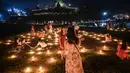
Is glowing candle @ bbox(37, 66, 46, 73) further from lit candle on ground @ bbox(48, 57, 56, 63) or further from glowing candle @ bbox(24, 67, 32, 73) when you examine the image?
lit candle on ground @ bbox(48, 57, 56, 63)

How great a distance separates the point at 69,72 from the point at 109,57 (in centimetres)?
552

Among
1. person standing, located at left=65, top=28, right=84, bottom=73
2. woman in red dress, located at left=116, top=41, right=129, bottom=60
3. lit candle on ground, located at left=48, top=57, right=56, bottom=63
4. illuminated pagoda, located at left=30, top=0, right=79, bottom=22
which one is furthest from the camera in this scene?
illuminated pagoda, located at left=30, top=0, right=79, bottom=22

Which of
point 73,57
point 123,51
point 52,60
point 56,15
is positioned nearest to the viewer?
point 73,57

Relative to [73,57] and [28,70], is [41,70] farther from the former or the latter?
[73,57]

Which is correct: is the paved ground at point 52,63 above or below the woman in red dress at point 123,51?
below

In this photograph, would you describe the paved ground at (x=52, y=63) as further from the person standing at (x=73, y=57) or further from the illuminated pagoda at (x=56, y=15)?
the illuminated pagoda at (x=56, y=15)

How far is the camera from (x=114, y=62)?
41.1 feet

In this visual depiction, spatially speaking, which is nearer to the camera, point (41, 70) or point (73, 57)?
point (73, 57)

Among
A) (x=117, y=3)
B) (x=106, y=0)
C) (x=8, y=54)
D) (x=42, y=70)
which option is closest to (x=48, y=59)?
(x=42, y=70)

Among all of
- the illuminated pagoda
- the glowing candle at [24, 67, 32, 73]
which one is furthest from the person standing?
the illuminated pagoda

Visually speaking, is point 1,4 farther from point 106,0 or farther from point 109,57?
point 109,57

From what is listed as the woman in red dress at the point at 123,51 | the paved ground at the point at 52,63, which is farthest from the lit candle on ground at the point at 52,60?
the woman in red dress at the point at 123,51

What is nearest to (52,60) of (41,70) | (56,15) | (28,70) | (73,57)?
(41,70)

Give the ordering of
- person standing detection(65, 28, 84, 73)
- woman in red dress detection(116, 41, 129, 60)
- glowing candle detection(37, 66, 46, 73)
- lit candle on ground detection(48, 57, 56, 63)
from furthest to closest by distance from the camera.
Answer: lit candle on ground detection(48, 57, 56, 63) < woman in red dress detection(116, 41, 129, 60) < glowing candle detection(37, 66, 46, 73) < person standing detection(65, 28, 84, 73)
